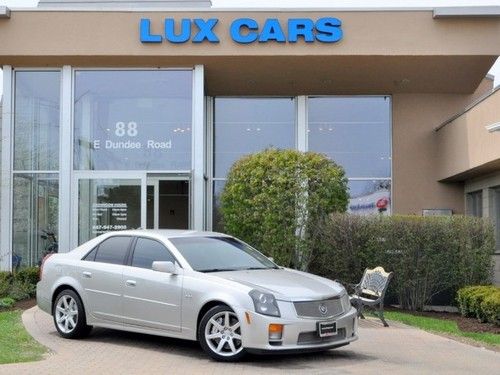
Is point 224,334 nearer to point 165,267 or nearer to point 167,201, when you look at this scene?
point 165,267

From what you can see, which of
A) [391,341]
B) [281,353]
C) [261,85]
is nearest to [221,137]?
[261,85]

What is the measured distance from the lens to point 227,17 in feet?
60.8

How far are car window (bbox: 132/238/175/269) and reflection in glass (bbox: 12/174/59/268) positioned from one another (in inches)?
386

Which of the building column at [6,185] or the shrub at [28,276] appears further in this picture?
Answer: the building column at [6,185]

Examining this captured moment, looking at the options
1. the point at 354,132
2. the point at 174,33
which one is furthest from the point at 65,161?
the point at 354,132

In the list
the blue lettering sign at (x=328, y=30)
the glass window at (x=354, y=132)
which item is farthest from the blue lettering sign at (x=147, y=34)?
the glass window at (x=354, y=132)

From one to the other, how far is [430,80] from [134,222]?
8.56m

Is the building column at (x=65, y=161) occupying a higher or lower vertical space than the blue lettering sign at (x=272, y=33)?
lower

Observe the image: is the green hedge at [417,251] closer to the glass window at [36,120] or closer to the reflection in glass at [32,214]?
the reflection in glass at [32,214]

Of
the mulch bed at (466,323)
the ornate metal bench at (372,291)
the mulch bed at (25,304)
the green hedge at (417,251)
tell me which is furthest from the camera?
the green hedge at (417,251)

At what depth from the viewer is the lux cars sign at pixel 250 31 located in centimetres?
1838

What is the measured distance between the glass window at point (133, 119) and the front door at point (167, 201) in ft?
1.22

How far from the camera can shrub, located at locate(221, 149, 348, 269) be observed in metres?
16.0

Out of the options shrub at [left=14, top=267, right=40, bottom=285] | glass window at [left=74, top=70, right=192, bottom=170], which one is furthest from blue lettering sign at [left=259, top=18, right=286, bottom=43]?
shrub at [left=14, top=267, right=40, bottom=285]
